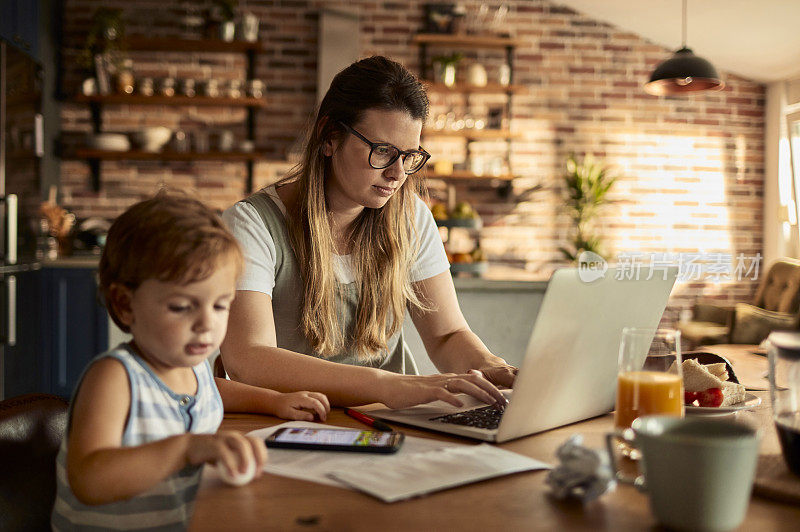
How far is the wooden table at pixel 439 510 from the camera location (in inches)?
26.6

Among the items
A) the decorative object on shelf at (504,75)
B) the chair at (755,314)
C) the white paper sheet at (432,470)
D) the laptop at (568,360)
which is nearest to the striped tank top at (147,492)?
the white paper sheet at (432,470)

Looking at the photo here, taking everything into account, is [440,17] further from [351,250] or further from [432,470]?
[432,470]

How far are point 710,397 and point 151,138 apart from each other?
4.94 metres

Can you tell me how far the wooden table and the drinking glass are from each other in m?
0.09

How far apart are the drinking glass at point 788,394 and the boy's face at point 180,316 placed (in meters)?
0.65

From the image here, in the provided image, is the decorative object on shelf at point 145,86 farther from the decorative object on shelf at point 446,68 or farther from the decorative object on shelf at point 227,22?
the decorative object on shelf at point 446,68

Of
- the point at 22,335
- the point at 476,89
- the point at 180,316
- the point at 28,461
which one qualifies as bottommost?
the point at 22,335

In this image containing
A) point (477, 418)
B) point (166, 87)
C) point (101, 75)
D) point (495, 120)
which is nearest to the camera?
point (477, 418)

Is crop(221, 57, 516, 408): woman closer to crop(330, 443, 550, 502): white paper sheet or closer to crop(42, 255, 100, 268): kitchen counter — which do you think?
crop(330, 443, 550, 502): white paper sheet

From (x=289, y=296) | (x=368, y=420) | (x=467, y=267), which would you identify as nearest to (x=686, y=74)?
(x=467, y=267)

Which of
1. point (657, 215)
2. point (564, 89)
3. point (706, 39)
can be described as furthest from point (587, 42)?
point (657, 215)

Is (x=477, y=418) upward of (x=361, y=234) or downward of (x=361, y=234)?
downward

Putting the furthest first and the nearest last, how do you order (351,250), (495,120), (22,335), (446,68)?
(495,120)
(446,68)
(22,335)
(351,250)

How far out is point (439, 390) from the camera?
113cm
